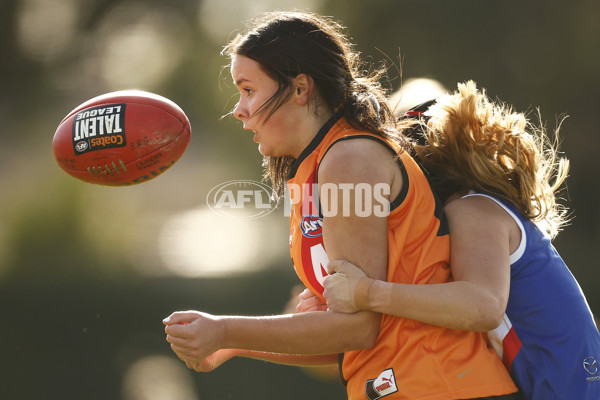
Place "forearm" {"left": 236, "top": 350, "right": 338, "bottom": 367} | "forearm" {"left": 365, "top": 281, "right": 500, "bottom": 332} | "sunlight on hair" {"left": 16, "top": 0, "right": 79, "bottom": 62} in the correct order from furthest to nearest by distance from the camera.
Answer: "sunlight on hair" {"left": 16, "top": 0, "right": 79, "bottom": 62} < "forearm" {"left": 236, "top": 350, "right": 338, "bottom": 367} < "forearm" {"left": 365, "top": 281, "right": 500, "bottom": 332}

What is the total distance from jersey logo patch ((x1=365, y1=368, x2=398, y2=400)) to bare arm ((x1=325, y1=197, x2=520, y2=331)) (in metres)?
0.14

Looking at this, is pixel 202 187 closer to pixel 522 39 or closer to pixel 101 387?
pixel 101 387

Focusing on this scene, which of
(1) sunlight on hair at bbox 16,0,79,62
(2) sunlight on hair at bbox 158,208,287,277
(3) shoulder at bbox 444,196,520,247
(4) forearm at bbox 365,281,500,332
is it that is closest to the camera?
(4) forearm at bbox 365,281,500,332

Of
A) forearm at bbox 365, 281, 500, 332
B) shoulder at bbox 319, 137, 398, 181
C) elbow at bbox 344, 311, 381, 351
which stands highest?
shoulder at bbox 319, 137, 398, 181

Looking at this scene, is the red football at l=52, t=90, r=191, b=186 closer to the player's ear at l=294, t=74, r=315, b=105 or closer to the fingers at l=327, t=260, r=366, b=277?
the player's ear at l=294, t=74, r=315, b=105

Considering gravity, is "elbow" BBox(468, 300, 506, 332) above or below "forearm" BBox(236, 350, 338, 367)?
above

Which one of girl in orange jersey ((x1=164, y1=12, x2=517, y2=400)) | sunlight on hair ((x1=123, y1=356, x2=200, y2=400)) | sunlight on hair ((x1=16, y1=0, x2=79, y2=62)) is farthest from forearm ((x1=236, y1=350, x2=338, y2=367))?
sunlight on hair ((x1=16, y1=0, x2=79, y2=62))

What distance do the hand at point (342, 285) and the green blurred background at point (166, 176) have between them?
245 centimetres

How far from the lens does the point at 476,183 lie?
1667 mm

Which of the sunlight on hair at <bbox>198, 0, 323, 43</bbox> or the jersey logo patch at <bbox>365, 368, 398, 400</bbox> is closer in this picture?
the jersey logo patch at <bbox>365, 368, 398, 400</bbox>

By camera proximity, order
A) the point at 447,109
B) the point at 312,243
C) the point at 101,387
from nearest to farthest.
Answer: the point at 312,243 → the point at 447,109 → the point at 101,387

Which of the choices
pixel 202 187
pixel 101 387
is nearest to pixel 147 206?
pixel 202 187

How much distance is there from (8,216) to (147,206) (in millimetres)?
826

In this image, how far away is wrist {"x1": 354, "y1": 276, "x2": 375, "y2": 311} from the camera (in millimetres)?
1416
